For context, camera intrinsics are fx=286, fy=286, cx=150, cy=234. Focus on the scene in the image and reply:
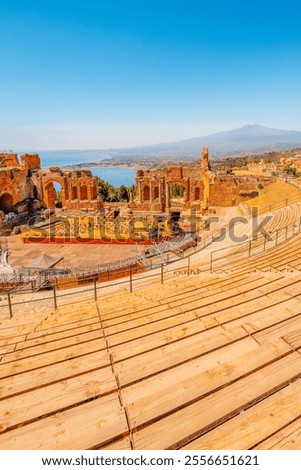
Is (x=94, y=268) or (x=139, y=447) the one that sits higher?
(x=139, y=447)

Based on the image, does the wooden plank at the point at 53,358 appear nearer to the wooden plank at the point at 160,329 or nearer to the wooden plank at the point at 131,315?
the wooden plank at the point at 160,329

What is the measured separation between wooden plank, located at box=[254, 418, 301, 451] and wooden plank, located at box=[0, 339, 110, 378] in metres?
2.23

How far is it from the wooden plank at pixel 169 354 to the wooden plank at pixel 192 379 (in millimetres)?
132

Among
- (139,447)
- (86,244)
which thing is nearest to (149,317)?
(139,447)

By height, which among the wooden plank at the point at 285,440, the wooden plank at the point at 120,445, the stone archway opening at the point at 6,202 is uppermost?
the wooden plank at the point at 285,440

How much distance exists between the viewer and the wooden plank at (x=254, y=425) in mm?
2729

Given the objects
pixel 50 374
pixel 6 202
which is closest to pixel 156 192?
pixel 6 202

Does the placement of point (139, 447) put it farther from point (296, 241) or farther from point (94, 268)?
point (94, 268)

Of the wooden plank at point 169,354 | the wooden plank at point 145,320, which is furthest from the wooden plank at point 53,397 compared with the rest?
the wooden plank at point 145,320

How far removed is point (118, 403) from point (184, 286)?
4.56 meters

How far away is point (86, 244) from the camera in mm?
21797

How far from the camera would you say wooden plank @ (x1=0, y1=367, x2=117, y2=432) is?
3.24 meters

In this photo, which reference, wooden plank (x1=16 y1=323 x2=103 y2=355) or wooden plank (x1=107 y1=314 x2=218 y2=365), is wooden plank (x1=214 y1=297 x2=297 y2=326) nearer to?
wooden plank (x1=107 y1=314 x2=218 y2=365)

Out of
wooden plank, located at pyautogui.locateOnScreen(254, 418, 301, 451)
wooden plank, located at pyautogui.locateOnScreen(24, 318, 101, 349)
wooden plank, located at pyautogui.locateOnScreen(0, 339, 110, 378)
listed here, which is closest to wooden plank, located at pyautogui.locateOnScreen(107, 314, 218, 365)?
wooden plank, located at pyautogui.locateOnScreen(0, 339, 110, 378)
